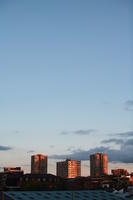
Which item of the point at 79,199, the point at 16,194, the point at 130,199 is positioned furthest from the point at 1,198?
the point at 130,199

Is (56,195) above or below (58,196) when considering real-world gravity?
above

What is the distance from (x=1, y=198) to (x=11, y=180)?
110557 mm

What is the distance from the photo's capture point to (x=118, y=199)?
8075 cm

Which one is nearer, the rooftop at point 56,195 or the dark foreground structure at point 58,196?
the dark foreground structure at point 58,196

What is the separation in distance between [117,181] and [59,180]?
32105 millimetres

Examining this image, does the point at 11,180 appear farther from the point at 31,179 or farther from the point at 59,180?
the point at 59,180

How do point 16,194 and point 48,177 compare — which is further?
point 48,177

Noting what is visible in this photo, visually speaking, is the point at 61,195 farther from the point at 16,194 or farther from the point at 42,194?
the point at 16,194

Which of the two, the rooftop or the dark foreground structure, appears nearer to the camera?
the dark foreground structure

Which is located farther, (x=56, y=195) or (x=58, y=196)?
(x=56, y=195)

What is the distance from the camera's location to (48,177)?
18162 cm

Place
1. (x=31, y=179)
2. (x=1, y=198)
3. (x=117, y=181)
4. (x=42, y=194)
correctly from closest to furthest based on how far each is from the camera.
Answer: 1. (x=1, y=198)
2. (x=42, y=194)
3. (x=117, y=181)
4. (x=31, y=179)

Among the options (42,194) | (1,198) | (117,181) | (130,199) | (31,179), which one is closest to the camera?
(1,198)

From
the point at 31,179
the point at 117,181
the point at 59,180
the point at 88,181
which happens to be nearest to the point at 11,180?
the point at 31,179
